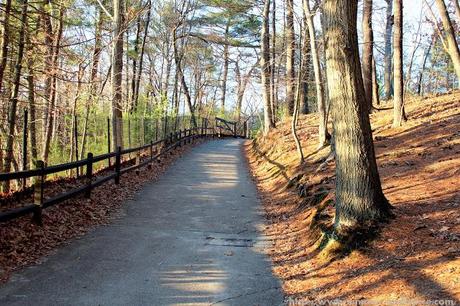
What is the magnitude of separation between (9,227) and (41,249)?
0.64 metres

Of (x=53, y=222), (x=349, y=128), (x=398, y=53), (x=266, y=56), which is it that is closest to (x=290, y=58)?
(x=266, y=56)

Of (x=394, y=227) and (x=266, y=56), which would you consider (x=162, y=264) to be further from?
(x=266, y=56)

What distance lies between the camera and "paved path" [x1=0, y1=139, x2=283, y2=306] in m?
5.23

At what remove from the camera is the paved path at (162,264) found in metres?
5.23

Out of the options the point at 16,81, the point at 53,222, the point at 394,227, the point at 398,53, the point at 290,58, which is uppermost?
the point at 290,58

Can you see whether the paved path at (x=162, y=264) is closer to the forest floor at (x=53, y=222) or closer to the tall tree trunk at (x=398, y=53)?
the forest floor at (x=53, y=222)

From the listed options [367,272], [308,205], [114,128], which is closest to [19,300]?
[367,272]

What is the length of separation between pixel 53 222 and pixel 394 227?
227 inches

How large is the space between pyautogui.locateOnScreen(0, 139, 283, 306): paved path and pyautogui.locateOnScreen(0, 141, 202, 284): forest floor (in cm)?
26

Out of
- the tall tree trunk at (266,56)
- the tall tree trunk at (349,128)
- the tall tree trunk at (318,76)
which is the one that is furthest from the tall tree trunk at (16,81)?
the tall tree trunk at (266,56)

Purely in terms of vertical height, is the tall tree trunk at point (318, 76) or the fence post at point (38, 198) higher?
the tall tree trunk at point (318, 76)

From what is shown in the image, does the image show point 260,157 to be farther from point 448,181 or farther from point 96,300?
point 96,300

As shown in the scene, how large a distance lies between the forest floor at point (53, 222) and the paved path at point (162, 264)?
258 mm

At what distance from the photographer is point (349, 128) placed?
6.58 m
